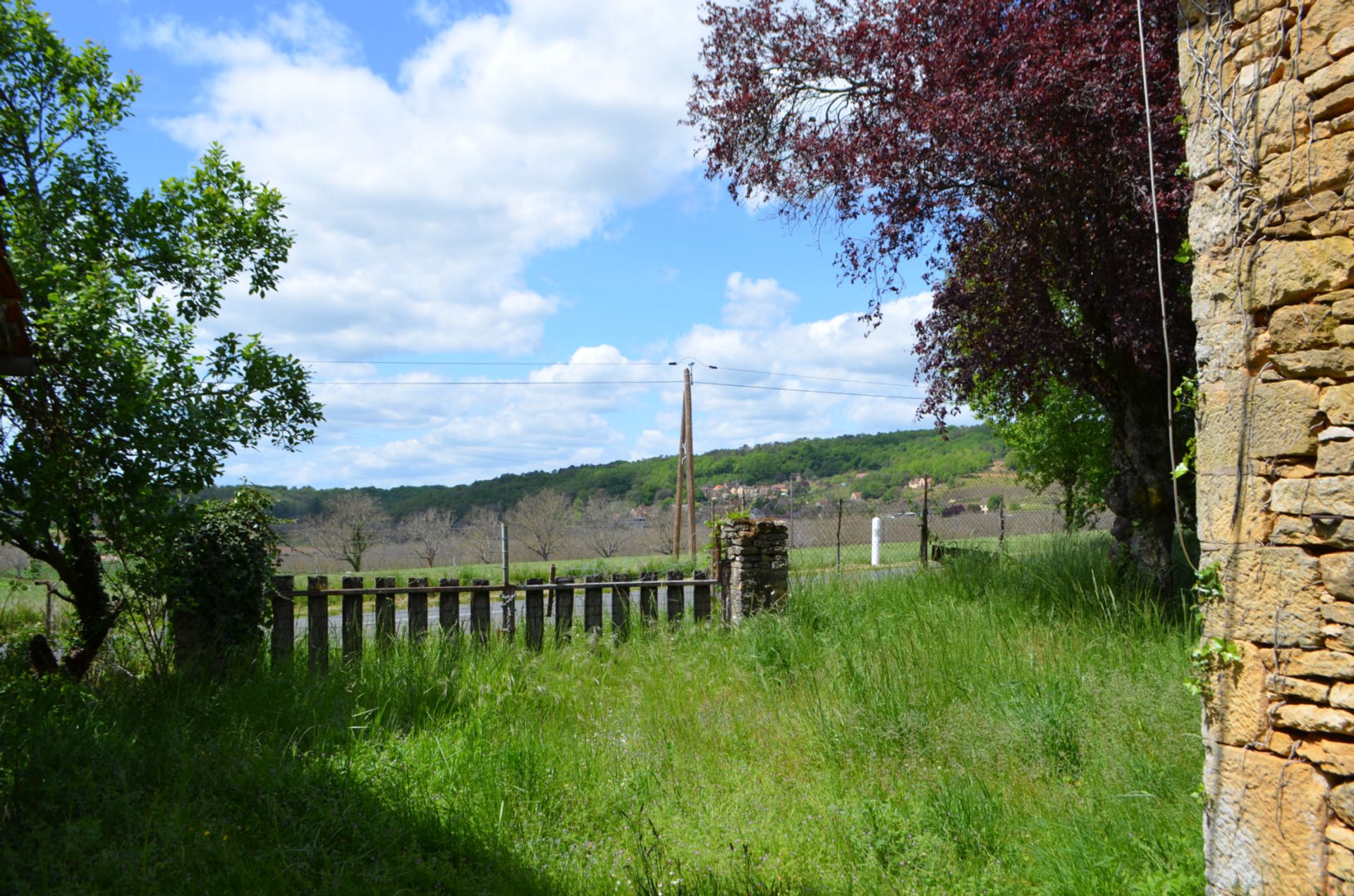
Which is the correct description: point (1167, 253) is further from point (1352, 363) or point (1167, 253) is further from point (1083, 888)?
point (1083, 888)

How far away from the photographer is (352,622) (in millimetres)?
8016

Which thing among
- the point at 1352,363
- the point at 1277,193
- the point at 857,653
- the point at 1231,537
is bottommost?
the point at 857,653

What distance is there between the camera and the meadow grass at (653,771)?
A: 4191mm

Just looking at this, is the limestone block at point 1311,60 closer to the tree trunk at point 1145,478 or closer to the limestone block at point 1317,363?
the limestone block at point 1317,363

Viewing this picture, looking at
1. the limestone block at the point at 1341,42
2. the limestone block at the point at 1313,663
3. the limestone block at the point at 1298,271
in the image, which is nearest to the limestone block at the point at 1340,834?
the limestone block at the point at 1313,663

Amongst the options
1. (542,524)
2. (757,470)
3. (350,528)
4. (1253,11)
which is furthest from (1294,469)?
(757,470)

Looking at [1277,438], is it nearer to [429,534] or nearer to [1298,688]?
[1298,688]

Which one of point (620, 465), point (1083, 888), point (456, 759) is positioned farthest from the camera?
point (620, 465)

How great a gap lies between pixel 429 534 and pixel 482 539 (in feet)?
6.31

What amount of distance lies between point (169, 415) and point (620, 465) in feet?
162

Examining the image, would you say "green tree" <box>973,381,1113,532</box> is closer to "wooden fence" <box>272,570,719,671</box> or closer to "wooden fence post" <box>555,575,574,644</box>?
"wooden fence" <box>272,570,719,671</box>

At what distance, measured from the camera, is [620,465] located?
182ft

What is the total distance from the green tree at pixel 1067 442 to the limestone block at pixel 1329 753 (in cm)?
932

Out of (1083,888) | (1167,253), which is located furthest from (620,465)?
(1083,888)
